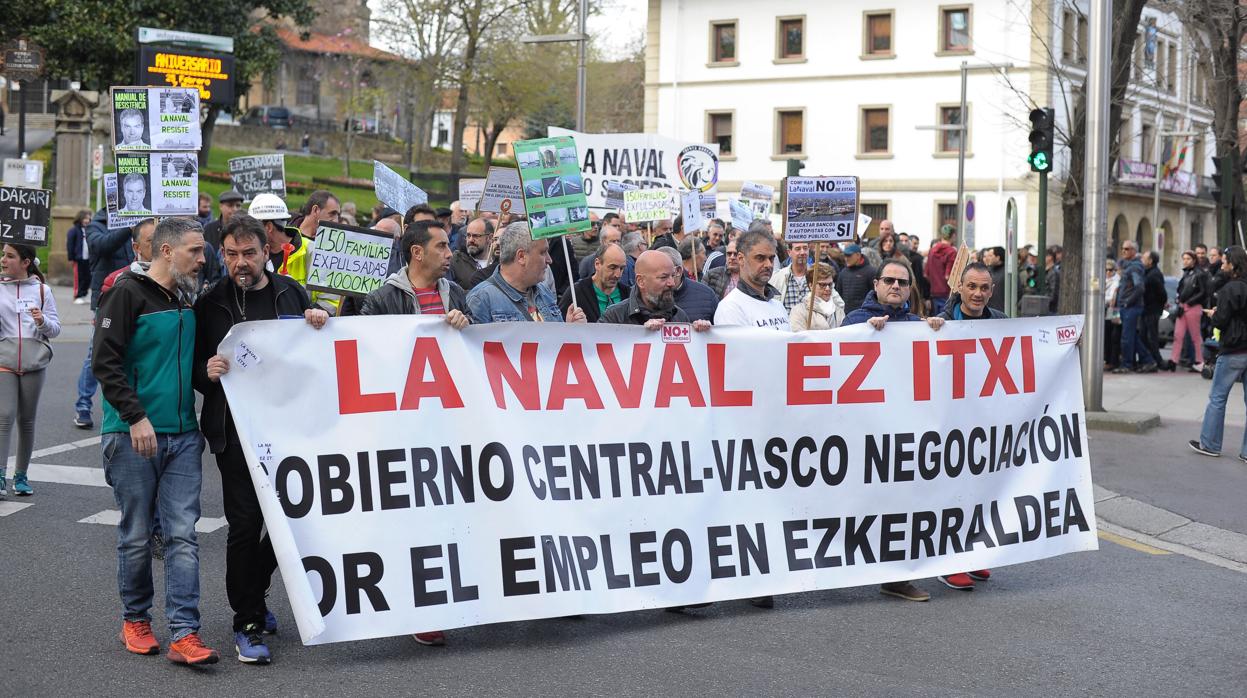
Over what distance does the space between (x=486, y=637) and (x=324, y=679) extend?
0.92m

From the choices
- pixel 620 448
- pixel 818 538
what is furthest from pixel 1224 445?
pixel 620 448

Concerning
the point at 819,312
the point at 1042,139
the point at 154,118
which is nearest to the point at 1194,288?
the point at 1042,139

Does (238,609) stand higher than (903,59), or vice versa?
(903,59)

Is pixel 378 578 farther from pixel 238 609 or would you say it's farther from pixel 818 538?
pixel 818 538

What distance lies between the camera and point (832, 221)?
9.16m

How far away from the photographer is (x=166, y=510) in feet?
19.4

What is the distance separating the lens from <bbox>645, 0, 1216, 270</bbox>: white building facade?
4897cm

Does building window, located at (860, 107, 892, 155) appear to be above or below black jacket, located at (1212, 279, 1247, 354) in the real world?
above

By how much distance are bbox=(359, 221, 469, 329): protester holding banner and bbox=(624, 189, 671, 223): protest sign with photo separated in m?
8.66

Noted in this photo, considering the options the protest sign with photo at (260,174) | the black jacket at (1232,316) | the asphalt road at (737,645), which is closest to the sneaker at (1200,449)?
the black jacket at (1232,316)

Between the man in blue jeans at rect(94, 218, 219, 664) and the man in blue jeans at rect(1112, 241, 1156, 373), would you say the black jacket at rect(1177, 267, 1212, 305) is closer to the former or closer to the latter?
the man in blue jeans at rect(1112, 241, 1156, 373)

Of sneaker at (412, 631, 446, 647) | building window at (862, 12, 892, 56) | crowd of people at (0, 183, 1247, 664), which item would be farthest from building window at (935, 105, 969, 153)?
sneaker at (412, 631, 446, 647)

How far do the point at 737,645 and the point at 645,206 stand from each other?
9.63 meters

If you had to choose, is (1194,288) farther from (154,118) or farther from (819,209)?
(154,118)
